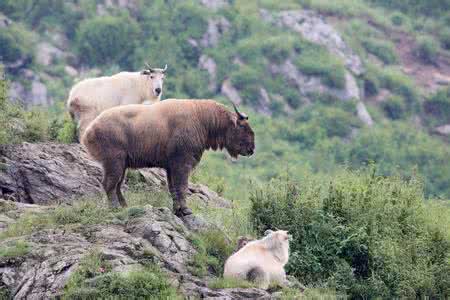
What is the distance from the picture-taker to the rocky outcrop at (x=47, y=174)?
826 inches

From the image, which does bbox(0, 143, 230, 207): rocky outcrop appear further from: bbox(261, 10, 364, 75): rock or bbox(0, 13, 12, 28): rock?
bbox(261, 10, 364, 75): rock

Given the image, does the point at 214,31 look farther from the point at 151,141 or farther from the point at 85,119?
the point at 151,141

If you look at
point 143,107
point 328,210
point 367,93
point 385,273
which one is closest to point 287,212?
point 328,210

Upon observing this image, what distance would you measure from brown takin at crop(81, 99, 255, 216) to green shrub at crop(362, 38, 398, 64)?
170ft

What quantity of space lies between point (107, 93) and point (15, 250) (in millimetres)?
6416

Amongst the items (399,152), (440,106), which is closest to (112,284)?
(399,152)

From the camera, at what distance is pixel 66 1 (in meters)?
69.2

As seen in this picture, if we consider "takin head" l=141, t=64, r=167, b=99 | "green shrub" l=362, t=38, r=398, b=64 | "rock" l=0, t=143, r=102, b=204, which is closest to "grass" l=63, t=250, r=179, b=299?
"rock" l=0, t=143, r=102, b=204

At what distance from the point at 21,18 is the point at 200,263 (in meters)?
50.3

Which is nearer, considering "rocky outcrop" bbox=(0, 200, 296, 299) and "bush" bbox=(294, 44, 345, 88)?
"rocky outcrop" bbox=(0, 200, 296, 299)

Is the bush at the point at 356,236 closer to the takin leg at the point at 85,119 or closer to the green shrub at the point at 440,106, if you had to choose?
the takin leg at the point at 85,119

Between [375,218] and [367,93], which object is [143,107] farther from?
[367,93]

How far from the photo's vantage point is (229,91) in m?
61.9

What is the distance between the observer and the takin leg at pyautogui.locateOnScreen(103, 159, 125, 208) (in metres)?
19.2
